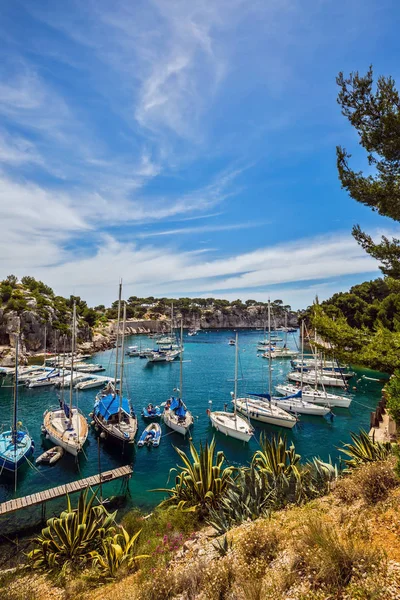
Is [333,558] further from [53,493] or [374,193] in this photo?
[53,493]

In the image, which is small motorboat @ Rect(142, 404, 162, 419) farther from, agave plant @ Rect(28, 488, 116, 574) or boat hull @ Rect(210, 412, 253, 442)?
agave plant @ Rect(28, 488, 116, 574)

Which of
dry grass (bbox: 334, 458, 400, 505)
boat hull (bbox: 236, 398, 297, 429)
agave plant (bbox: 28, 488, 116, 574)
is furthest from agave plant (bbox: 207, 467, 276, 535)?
boat hull (bbox: 236, 398, 297, 429)

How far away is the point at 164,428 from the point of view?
82.8 ft

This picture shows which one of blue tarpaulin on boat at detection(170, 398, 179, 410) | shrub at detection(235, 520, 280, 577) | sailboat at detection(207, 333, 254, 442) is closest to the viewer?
shrub at detection(235, 520, 280, 577)

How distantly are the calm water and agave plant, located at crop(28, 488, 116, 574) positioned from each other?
5.62 meters

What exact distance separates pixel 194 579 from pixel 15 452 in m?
16.9

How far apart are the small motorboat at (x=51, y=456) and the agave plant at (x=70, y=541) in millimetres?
10151

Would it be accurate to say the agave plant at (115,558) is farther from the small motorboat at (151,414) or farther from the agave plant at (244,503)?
the small motorboat at (151,414)

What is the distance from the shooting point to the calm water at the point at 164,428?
56.6 feet

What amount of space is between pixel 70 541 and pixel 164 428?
16690 mm

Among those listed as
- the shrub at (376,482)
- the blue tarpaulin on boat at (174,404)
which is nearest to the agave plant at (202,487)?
the shrub at (376,482)

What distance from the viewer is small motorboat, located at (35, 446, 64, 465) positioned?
19.0 m

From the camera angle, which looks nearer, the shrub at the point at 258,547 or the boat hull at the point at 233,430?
the shrub at the point at 258,547

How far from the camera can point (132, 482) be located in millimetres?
17234
